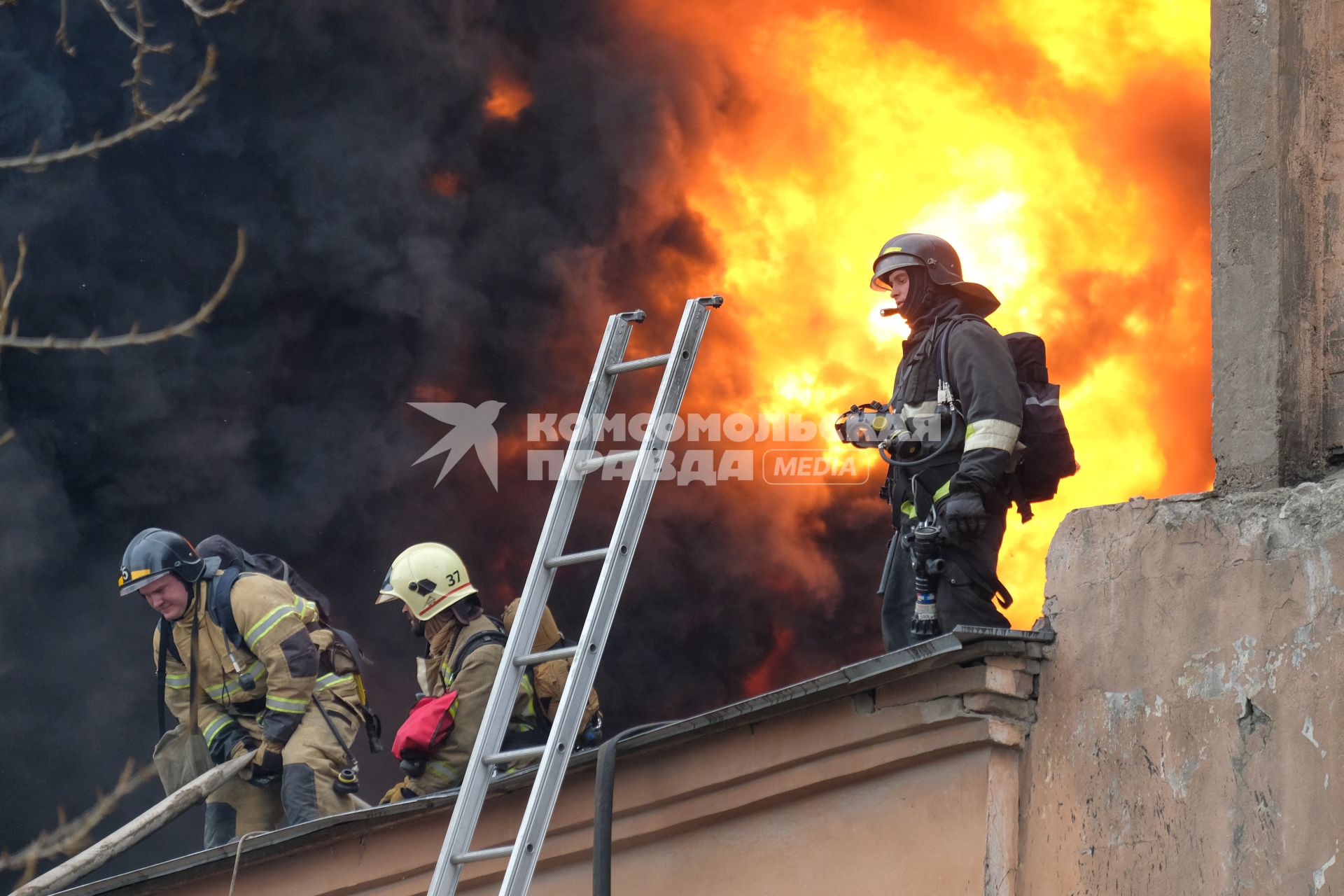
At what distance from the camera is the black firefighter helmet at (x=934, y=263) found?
19.6ft

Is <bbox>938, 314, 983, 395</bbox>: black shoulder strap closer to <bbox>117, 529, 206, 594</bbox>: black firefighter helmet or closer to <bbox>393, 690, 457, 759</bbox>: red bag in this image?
<bbox>393, 690, 457, 759</bbox>: red bag

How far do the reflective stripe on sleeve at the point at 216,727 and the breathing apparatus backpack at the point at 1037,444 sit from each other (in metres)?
3.47

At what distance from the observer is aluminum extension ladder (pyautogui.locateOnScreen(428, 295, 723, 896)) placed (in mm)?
5004

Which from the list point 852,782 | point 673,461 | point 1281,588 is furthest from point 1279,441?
point 673,461

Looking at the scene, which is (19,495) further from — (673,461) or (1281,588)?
(1281,588)

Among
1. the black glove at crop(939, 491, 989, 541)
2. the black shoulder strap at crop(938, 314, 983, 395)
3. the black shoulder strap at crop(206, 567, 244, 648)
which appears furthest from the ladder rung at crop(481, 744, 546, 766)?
the black shoulder strap at crop(206, 567, 244, 648)

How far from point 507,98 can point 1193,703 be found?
11773 millimetres

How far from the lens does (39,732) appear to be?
12961 millimetres

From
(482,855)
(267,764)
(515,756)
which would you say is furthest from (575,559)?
(267,764)

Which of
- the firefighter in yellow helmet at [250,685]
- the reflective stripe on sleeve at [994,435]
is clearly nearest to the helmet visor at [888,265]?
the reflective stripe on sleeve at [994,435]

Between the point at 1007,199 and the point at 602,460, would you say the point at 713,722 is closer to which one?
the point at 602,460

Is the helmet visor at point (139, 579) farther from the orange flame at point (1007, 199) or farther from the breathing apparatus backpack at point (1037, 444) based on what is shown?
the orange flame at point (1007, 199)

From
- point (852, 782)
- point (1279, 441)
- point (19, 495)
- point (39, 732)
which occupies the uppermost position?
point (19, 495)

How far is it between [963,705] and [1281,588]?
2.84 ft
